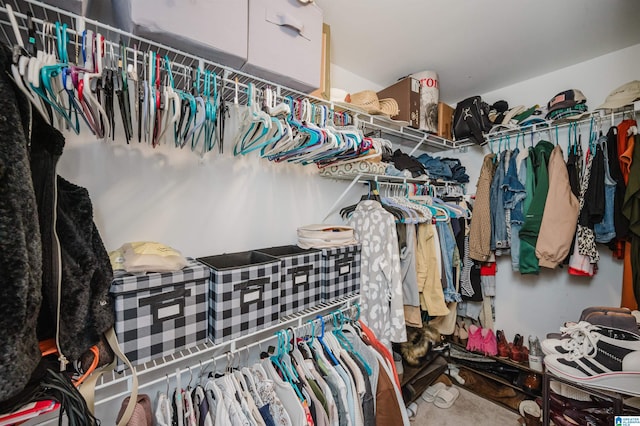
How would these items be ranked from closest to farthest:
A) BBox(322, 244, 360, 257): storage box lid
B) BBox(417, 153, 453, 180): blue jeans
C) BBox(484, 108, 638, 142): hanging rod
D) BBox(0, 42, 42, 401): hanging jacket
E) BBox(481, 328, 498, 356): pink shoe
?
1. BBox(0, 42, 42, 401): hanging jacket
2. BBox(322, 244, 360, 257): storage box lid
3. BBox(484, 108, 638, 142): hanging rod
4. BBox(481, 328, 498, 356): pink shoe
5. BBox(417, 153, 453, 180): blue jeans

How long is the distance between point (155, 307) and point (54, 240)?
0.33 m

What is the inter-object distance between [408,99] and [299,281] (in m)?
1.49

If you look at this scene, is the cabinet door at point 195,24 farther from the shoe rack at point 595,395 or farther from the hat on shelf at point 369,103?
the shoe rack at point 595,395

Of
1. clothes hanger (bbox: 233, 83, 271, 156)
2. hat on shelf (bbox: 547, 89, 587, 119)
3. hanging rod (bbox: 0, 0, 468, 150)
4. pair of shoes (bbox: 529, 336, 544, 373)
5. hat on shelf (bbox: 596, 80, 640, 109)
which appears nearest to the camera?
hanging rod (bbox: 0, 0, 468, 150)

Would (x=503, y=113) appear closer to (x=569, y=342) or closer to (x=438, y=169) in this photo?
(x=438, y=169)

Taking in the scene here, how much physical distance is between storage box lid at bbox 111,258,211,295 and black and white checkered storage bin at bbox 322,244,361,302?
60 centimetres

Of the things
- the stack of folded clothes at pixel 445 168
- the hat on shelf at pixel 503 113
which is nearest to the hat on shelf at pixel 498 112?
the hat on shelf at pixel 503 113

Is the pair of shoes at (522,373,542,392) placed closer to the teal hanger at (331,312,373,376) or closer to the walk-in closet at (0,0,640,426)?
the walk-in closet at (0,0,640,426)

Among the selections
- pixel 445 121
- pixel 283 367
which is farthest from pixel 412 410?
pixel 445 121

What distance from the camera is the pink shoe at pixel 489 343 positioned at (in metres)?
2.15

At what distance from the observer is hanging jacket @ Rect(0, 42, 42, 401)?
479mm

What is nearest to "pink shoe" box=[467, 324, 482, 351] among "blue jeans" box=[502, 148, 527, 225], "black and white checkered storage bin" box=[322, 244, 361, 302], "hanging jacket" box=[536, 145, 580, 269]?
"hanging jacket" box=[536, 145, 580, 269]

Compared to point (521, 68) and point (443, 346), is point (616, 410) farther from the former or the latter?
point (521, 68)

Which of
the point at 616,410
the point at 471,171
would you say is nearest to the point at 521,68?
the point at 471,171
